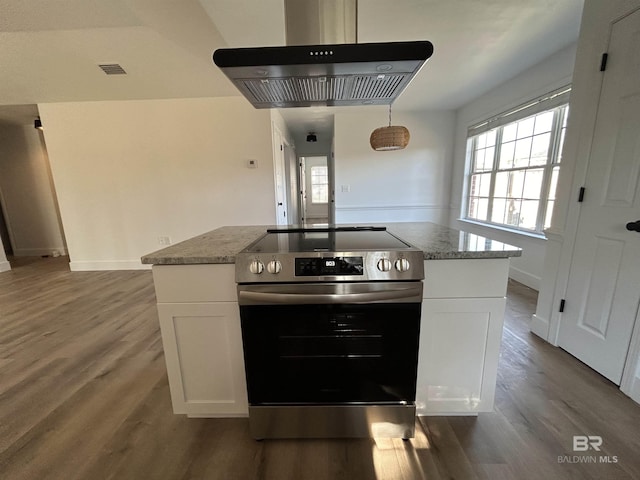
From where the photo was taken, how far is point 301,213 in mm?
7141

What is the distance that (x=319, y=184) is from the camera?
31.8 ft

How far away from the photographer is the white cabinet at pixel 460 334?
114 cm

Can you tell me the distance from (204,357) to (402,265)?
3.33 ft

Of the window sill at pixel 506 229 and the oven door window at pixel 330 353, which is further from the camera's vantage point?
the window sill at pixel 506 229

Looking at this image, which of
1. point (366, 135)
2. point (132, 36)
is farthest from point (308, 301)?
point (366, 135)

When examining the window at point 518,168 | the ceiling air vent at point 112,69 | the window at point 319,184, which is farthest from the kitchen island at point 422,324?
the window at point 319,184

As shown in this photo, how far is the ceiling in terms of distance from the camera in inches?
72.9

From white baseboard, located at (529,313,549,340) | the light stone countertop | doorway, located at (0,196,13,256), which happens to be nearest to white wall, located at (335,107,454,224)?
white baseboard, located at (529,313,549,340)

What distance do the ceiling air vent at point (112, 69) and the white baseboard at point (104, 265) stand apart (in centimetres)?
253

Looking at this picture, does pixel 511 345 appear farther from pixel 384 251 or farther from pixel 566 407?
pixel 384 251

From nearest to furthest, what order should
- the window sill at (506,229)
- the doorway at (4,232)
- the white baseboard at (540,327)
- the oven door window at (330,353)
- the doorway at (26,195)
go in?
the oven door window at (330,353), the white baseboard at (540,327), the window sill at (506,229), the doorway at (26,195), the doorway at (4,232)

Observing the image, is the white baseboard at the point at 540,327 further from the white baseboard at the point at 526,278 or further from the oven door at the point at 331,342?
the oven door at the point at 331,342

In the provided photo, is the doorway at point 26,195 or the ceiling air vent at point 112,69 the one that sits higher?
the ceiling air vent at point 112,69

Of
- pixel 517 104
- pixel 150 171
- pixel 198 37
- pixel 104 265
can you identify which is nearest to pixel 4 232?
pixel 104 265
